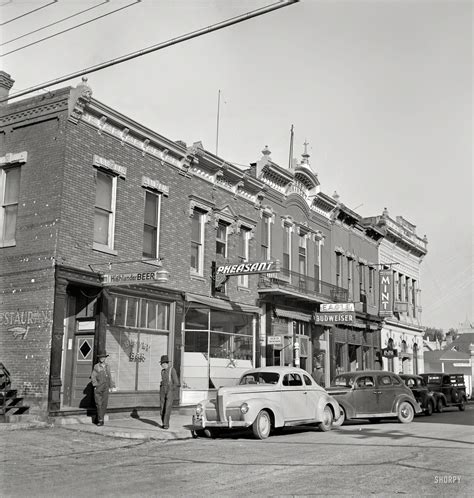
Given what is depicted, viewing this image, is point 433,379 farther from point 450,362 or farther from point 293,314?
point 450,362

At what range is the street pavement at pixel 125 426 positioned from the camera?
14366 millimetres

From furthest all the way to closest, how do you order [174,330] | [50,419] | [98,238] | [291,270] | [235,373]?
[291,270], [235,373], [174,330], [98,238], [50,419]

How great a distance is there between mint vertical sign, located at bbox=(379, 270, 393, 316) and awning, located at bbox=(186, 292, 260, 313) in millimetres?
14177

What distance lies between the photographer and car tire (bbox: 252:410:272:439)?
14125mm

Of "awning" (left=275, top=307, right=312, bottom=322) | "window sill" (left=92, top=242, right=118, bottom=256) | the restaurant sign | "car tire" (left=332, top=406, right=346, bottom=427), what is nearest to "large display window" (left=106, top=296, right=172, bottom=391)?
"window sill" (left=92, top=242, right=118, bottom=256)

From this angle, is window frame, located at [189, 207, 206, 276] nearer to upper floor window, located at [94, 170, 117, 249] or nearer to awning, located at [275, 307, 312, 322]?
upper floor window, located at [94, 170, 117, 249]

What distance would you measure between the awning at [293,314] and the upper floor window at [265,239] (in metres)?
2.30

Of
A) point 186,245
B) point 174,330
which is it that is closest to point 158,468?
point 174,330

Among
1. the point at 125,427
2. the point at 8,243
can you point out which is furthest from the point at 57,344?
the point at 8,243

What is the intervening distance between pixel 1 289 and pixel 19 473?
26.3 ft

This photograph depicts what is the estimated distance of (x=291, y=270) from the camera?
90.9 feet

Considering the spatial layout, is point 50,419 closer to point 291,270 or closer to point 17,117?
point 17,117

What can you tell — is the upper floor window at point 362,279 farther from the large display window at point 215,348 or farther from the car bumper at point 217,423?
the car bumper at point 217,423

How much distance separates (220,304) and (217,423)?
26.4 ft
